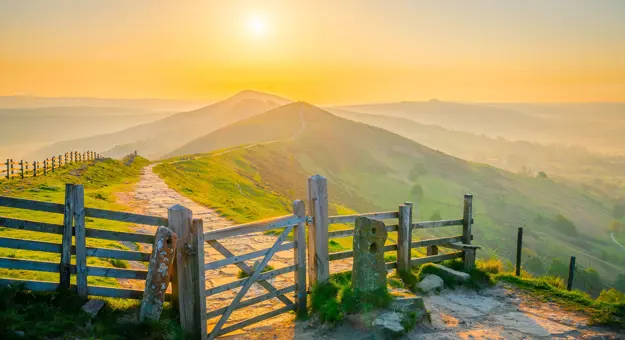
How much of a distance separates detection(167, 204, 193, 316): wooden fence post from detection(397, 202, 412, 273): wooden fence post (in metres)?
5.90

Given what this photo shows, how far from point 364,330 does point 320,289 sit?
1667 mm

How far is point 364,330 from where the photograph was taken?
8.40m

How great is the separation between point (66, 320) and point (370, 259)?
5.66 metres

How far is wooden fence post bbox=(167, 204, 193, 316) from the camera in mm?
7724

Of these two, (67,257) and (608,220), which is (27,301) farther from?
(608,220)

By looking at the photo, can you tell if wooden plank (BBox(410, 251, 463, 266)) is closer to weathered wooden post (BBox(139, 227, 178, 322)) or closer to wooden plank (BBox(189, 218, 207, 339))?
wooden plank (BBox(189, 218, 207, 339))

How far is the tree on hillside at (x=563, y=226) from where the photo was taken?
9950 cm

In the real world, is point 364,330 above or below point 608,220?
above

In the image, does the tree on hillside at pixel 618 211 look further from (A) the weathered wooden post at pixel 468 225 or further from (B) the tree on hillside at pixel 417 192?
(A) the weathered wooden post at pixel 468 225

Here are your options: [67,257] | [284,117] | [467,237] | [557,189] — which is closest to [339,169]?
[284,117]

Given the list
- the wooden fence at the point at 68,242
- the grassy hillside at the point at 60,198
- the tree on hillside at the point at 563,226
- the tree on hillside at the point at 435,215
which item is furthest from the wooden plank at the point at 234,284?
the tree on hillside at the point at 563,226

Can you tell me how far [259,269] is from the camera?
8742 millimetres

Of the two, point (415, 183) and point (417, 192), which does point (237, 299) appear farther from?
point (415, 183)

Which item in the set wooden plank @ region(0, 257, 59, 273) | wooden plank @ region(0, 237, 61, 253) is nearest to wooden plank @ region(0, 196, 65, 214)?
wooden plank @ region(0, 237, 61, 253)
